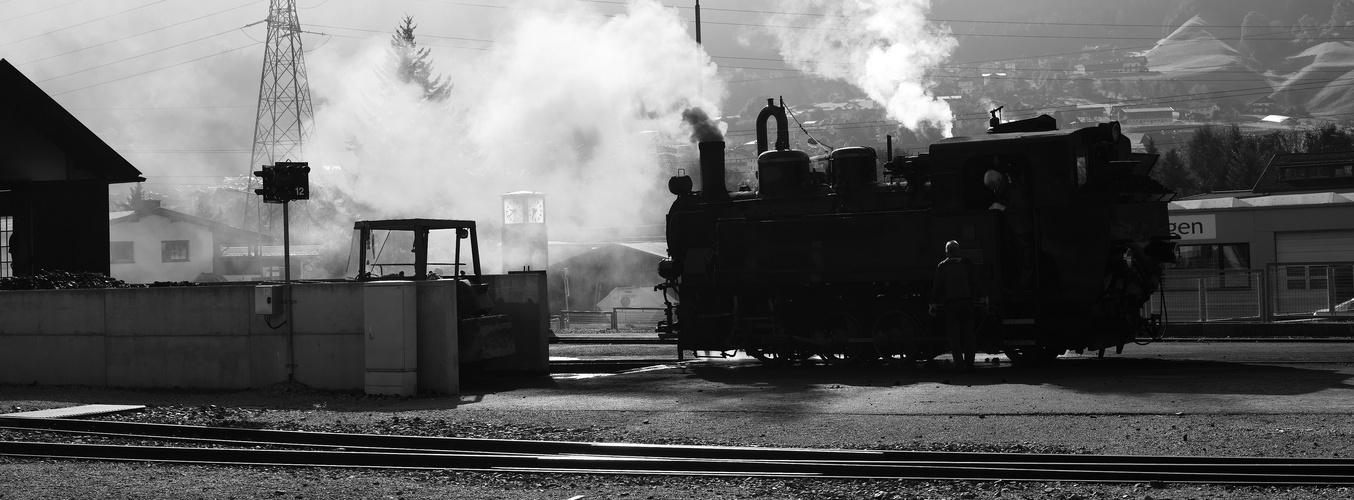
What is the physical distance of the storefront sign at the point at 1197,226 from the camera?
34.2m

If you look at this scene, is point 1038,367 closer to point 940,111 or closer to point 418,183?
point 940,111

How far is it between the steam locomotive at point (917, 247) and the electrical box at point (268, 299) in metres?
5.36

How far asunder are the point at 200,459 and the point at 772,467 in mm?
4087

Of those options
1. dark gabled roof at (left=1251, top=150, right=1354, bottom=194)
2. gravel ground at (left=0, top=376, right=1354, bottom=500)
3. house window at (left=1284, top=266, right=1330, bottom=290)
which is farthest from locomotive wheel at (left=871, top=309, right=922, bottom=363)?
dark gabled roof at (left=1251, top=150, right=1354, bottom=194)

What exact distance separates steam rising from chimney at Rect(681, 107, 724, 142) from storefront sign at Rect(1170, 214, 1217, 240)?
772 inches

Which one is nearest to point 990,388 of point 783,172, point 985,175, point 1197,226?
point 985,175

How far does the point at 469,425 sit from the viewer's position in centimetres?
998

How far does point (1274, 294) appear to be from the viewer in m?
Answer: 21.9

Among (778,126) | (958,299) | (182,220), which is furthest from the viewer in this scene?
(182,220)

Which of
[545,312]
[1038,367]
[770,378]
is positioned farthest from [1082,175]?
[545,312]

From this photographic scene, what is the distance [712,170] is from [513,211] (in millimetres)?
17151

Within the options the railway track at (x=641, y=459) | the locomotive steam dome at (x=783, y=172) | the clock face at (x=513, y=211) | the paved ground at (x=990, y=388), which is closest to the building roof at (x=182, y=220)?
the clock face at (x=513, y=211)

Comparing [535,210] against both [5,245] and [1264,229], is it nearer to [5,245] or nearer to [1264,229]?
[5,245]

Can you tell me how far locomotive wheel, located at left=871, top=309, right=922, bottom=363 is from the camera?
14.4m
